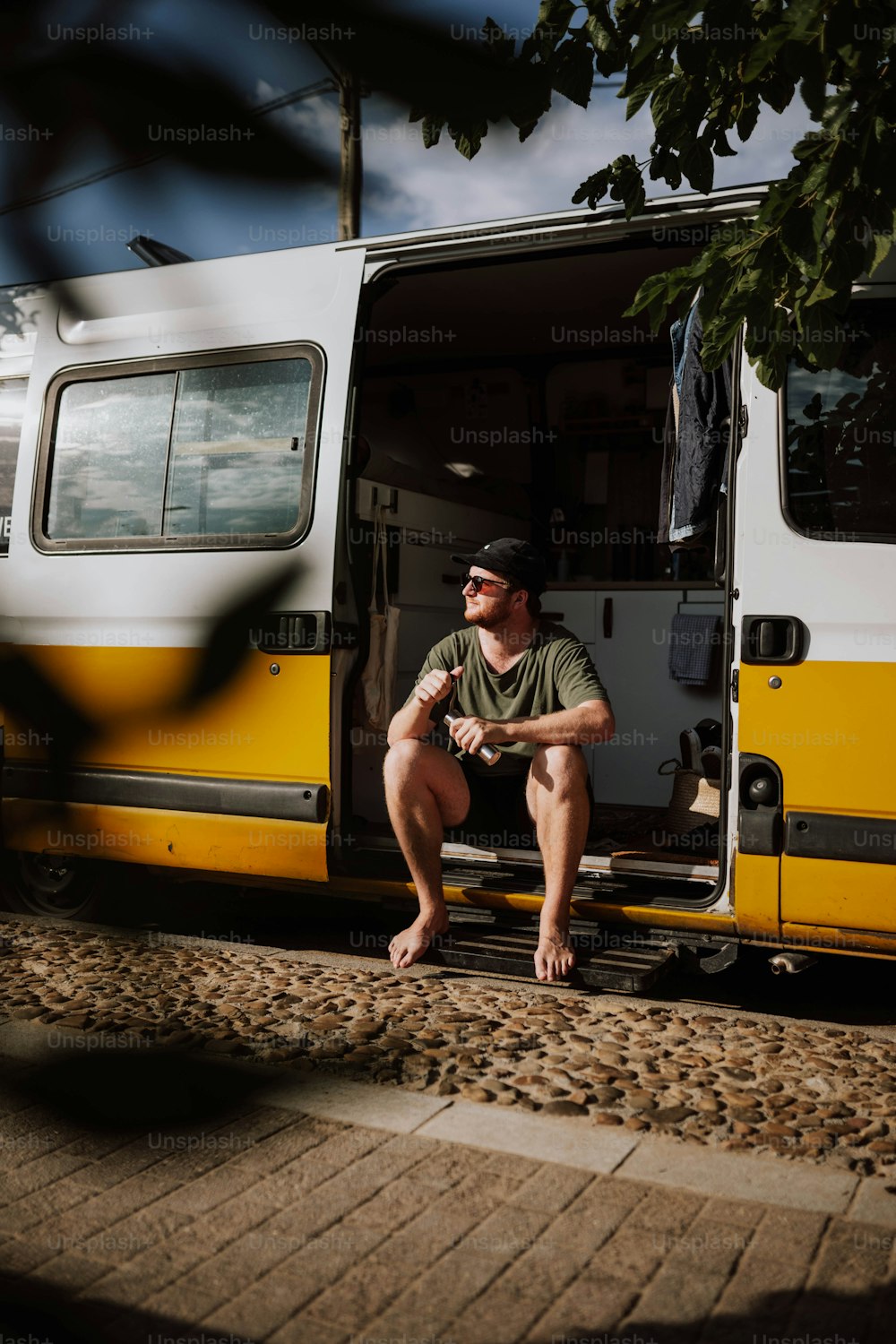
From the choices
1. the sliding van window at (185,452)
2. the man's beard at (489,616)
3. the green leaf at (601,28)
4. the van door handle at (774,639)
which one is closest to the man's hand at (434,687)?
the man's beard at (489,616)

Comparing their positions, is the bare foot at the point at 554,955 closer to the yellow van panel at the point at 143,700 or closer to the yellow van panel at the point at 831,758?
the yellow van panel at the point at 831,758

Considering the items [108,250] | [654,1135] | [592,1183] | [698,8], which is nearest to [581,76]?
[108,250]

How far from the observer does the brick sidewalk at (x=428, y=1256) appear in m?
2.06

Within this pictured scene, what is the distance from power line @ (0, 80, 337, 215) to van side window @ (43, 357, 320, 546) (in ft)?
12.4

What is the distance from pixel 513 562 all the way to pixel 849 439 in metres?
1.32

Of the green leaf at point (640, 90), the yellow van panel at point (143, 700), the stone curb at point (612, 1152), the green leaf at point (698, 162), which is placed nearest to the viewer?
the yellow van panel at point (143, 700)

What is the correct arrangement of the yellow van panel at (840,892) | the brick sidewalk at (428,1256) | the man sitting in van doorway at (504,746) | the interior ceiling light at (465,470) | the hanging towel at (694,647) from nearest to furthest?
1. the brick sidewalk at (428,1256)
2. the yellow van panel at (840,892)
3. the man sitting in van doorway at (504,746)
4. the hanging towel at (694,647)
5. the interior ceiling light at (465,470)

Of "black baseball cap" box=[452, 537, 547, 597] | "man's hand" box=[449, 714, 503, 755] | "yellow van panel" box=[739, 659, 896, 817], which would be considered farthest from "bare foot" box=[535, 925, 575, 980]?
"black baseball cap" box=[452, 537, 547, 597]

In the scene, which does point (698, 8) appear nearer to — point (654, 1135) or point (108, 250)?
point (108, 250)

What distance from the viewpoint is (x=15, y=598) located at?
0.64 meters

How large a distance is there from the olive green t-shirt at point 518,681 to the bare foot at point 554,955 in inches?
27.4

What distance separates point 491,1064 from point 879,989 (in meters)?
1.65

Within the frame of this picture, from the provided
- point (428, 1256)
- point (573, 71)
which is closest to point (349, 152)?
point (573, 71)

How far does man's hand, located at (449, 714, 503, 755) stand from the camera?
4094mm
